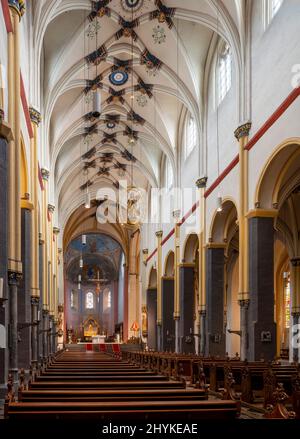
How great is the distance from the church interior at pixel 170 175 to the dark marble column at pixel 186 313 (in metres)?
0.07

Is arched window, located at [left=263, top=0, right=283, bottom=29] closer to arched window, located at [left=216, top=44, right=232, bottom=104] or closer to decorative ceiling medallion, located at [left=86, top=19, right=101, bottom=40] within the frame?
arched window, located at [left=216, top=44, right=232, bottom=104]

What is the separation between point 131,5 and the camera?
22734 mm

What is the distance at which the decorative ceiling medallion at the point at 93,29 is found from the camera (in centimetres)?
2312

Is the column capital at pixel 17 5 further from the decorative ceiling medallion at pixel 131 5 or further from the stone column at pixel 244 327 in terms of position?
the stone column at pixel 244 327

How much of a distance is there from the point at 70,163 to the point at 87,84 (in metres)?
10.0

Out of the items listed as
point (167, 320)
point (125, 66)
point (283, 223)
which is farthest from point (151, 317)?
→ point (125, 66)

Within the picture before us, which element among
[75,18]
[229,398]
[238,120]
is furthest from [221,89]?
[229,398]

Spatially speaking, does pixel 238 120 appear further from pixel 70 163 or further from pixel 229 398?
pixel 70 163

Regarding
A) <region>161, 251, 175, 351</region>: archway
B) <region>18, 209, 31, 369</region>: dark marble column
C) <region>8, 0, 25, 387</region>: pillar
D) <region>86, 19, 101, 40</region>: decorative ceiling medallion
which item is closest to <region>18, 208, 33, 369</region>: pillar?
<region>18, 209, 31, 369</region>: dark marble column

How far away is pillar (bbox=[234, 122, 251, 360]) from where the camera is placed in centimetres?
1823

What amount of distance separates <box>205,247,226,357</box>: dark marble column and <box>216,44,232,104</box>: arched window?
23.1ft

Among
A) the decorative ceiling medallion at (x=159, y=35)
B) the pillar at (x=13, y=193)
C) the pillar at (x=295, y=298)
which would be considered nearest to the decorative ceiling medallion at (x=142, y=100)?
the decorative ceiling medallion at (x=159, y=35)

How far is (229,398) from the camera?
7.00 m

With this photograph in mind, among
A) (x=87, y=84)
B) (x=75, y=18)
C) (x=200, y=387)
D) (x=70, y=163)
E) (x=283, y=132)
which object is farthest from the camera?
(x=70, y=163)
